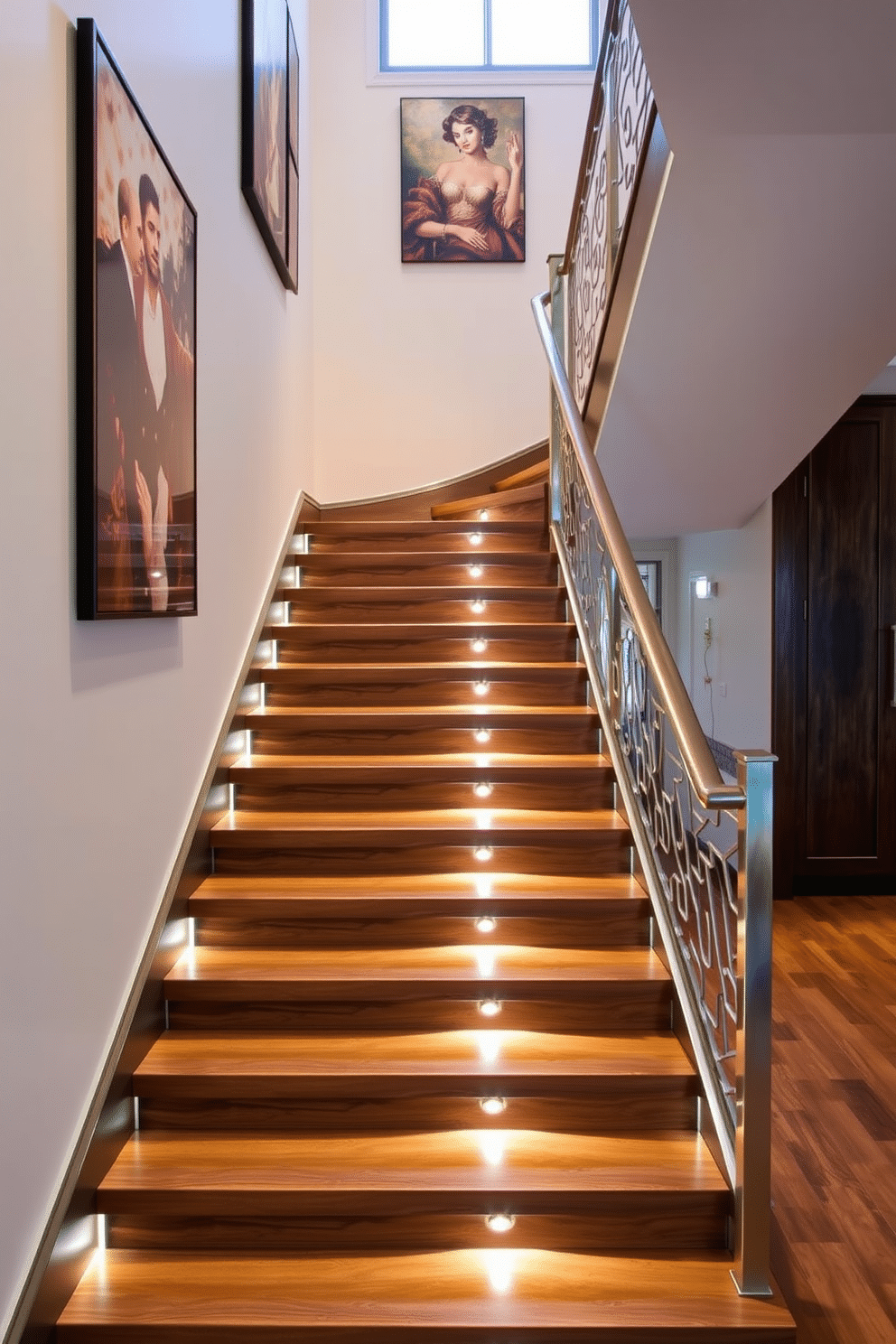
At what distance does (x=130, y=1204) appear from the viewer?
2451mm

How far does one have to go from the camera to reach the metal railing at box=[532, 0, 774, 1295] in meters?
2.30

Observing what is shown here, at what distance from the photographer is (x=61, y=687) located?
218 cm

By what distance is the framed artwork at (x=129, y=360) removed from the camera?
2258 mm

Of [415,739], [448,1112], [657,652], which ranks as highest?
[657,652]

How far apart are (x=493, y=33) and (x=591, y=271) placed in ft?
12.2

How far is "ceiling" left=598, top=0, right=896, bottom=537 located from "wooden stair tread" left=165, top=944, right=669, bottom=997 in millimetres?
2396

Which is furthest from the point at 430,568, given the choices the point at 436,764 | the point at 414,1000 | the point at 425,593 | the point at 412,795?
the point at 414,1000

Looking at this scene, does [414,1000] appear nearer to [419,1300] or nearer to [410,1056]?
[410,1056]

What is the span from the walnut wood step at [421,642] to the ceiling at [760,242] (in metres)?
1.13

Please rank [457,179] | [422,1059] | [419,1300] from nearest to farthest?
[419,1300]
[422,1059]
[457,179]

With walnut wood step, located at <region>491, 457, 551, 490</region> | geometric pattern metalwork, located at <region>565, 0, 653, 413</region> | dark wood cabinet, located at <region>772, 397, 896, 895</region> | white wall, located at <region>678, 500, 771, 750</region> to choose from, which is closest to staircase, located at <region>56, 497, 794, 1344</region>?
geometric pattern metalwork, located at <region>565, 0, 653, 413</region>

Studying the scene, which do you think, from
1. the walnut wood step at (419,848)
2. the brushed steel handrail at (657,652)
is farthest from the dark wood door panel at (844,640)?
the walnut wood step at (419,848)

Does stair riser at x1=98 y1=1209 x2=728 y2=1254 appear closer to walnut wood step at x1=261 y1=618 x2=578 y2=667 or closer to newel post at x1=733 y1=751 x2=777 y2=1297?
newel post at x1=733 y1=751 x2=777 y2=1297

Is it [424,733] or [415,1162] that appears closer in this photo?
[415,1162]
